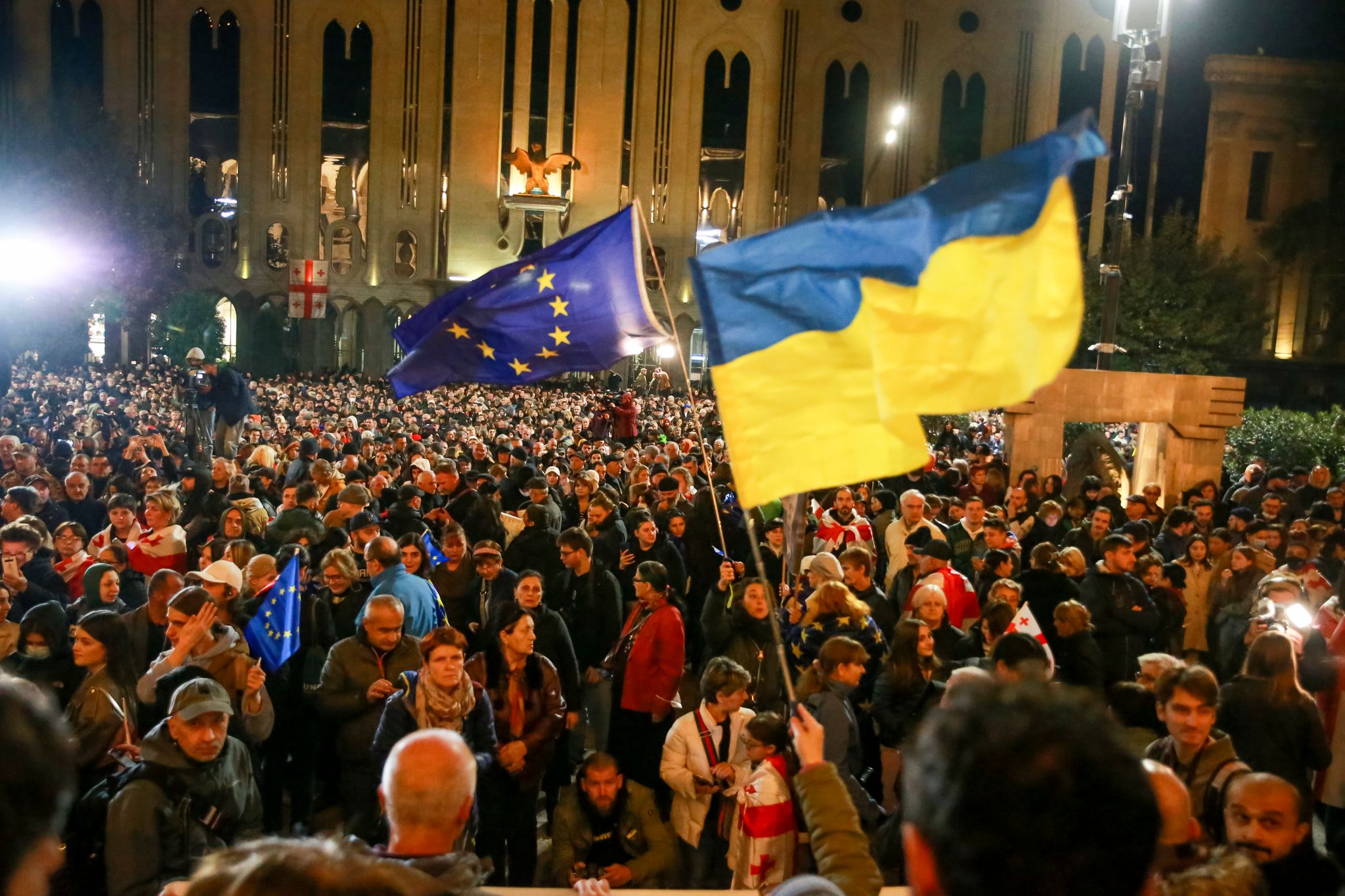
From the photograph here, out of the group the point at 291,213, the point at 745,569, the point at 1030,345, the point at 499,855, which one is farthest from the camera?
the point at 291,213

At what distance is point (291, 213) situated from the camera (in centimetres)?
4291

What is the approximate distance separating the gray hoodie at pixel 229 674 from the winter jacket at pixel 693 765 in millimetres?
1728

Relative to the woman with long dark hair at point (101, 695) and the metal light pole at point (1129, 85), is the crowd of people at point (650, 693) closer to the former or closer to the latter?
the woman with long dark hair at point (101, 695)

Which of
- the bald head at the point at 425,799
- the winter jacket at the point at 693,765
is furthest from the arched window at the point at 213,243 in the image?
the bald head at the point at 425,799

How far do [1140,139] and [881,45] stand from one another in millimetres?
10720

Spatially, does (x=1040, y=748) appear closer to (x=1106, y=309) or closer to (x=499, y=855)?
(x=499, y=855)

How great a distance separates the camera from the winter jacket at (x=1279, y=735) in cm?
483

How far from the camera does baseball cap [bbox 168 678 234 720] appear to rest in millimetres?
3793

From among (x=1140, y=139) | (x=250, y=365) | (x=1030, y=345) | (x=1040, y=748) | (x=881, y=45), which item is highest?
(x=881, y=45)

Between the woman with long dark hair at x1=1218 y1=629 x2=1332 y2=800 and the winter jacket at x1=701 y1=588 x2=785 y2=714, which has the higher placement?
the woman with long dark hair at x1=1218 y1=629 x2=1332 y2=800

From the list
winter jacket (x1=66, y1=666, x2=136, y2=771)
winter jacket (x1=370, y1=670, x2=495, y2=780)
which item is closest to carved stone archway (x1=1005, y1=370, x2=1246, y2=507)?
winter jacket (x1=370, y1=670, x2=495, y2=780)

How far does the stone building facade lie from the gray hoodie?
127 feet

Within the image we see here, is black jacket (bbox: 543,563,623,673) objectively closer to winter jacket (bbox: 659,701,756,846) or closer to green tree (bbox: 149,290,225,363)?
winter jacket (bbox: 659,701,756,846)

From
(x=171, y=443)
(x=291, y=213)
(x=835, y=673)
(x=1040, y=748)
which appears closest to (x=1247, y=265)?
(x=291, y=213)
